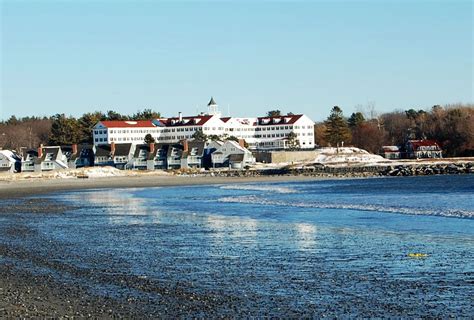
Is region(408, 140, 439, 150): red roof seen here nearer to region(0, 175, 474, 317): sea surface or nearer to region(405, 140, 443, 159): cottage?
region(405, 140, 443, 159): cottage

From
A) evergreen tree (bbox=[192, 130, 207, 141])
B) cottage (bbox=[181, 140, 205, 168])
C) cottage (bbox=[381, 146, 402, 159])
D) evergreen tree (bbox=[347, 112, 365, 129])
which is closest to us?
cottage (bbox=[181, 140, 205, 168])

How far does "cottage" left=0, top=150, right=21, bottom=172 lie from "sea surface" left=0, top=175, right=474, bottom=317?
277 ft

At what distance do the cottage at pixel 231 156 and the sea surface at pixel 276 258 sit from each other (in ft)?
256

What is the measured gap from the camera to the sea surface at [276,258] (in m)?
13.6

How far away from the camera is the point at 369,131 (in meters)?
142

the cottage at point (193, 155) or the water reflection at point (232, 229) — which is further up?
the cottage at point (193, 155)

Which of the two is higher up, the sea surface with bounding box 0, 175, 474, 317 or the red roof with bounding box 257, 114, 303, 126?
the red roof with bounding box 257, 114, 303, 126

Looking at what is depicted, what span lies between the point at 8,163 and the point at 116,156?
16.9m

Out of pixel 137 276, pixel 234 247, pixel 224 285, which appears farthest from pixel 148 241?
pixel 224 285

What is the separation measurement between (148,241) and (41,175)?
8434 centimetres

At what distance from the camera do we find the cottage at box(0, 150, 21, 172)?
115806 millimetres

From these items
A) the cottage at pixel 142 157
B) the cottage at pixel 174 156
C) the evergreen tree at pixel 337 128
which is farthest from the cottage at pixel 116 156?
the evergreen tree at pixel 337 128

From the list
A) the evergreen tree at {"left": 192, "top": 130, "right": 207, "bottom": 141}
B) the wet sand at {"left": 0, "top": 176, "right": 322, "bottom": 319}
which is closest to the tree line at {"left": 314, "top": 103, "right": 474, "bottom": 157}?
the evergreen tree at {"left": 192, "top": 130, "right": 207, "bottom": 141}

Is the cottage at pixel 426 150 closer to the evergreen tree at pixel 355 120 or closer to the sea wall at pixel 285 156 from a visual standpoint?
the sea wall at pixel 285 156
